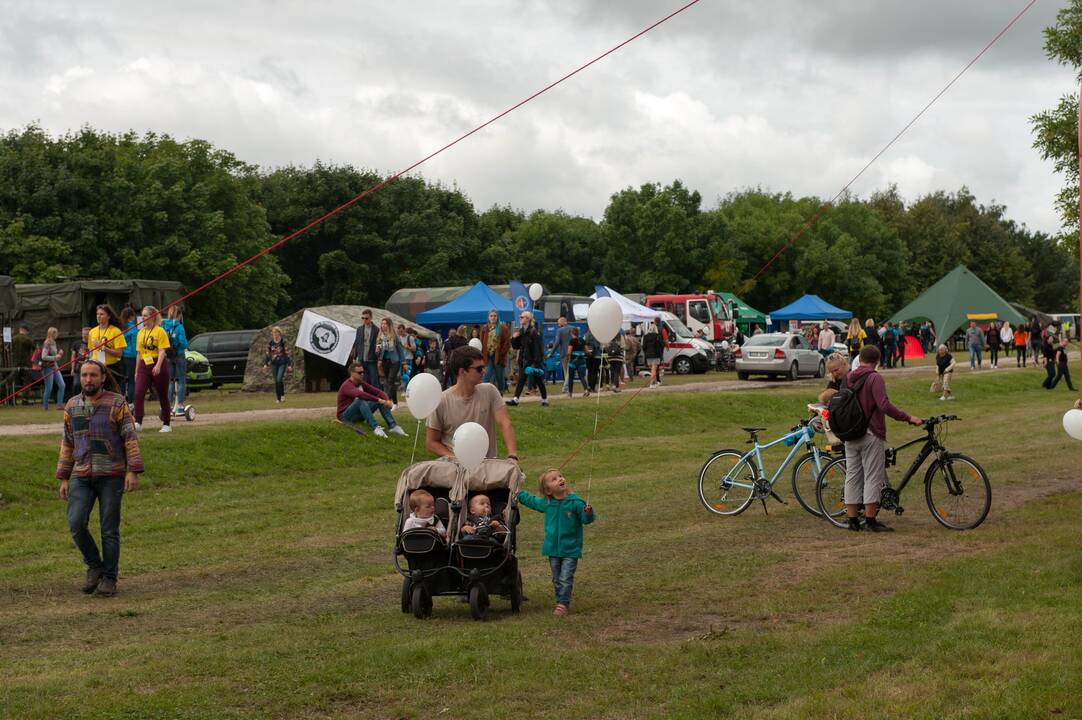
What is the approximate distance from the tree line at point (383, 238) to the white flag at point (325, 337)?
1418 cm

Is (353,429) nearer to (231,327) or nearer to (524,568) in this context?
(524,568)

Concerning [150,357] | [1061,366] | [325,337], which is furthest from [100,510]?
[1061,366]

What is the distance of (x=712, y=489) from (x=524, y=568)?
4.16 metres

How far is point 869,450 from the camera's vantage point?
45.6 feet

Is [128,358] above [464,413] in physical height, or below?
above

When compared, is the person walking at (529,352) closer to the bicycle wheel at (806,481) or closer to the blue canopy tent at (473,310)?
the blue canopy tent at (473,310)

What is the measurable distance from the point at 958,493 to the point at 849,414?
134 cm

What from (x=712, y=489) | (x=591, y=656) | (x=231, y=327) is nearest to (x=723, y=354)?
(x=231, y=327)

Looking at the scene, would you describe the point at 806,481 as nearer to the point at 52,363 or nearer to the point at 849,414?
the point at 849,414

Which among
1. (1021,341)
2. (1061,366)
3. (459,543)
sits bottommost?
(459,543)

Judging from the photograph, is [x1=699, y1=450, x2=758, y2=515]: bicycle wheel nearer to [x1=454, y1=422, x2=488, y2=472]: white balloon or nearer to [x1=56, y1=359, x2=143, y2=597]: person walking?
[x1=454, y1=422, x2=488, y2=472]: white balloon

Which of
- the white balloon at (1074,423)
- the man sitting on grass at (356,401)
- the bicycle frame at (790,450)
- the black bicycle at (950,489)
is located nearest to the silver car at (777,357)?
the man sitting on grass at (356,401)

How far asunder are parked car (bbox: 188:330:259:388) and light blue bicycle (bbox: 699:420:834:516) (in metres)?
27.9

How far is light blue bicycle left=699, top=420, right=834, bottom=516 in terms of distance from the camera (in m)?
15.0
